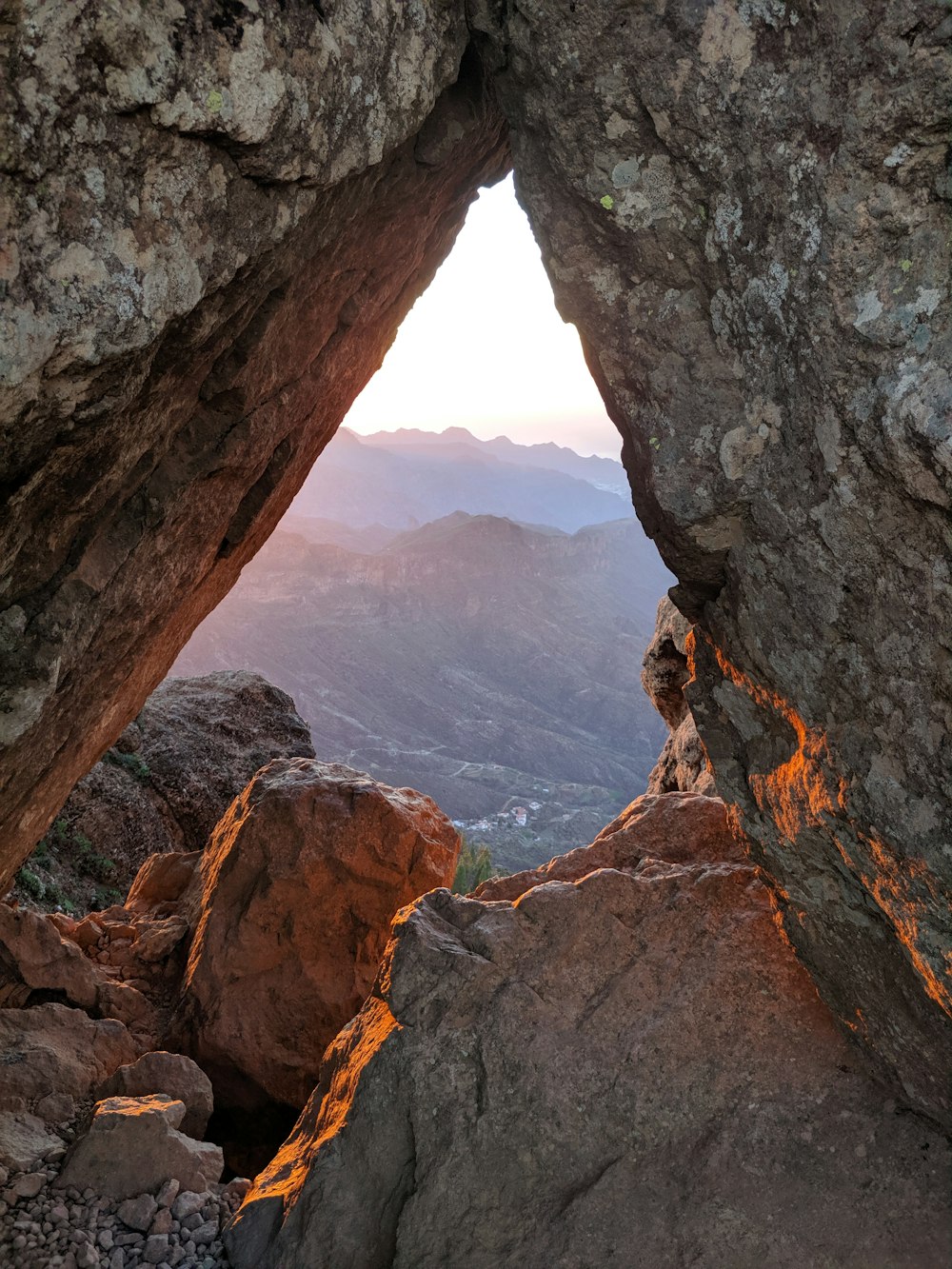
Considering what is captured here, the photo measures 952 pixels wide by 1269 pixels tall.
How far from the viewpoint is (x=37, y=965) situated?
6.95m

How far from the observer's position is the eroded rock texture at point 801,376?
130 inches

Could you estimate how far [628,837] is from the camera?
592 centimetres

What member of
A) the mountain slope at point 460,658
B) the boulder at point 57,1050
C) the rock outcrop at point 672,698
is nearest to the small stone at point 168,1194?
the boulder at point 57,1050

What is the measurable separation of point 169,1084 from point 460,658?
309ft

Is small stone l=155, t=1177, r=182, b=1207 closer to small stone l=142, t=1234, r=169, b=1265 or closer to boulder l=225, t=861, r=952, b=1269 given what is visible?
small stone l=142, t=1234, r=169, b=1265

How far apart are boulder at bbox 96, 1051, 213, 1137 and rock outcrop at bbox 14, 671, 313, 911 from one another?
5.71m

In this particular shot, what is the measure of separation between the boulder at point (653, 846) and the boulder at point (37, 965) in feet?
11.5

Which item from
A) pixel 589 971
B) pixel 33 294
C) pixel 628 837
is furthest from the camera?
pixel 628 837

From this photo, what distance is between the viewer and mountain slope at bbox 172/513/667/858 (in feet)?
246

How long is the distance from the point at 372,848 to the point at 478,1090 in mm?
3427

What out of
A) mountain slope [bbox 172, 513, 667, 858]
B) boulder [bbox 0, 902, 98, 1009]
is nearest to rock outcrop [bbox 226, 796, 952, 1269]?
boulder [bbox 0, 902, 98, 1009]

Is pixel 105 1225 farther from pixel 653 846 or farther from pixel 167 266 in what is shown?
pixel 167 266

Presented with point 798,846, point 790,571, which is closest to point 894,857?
point 798,846

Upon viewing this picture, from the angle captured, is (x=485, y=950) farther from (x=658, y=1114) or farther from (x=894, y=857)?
(x=894, y=857)
